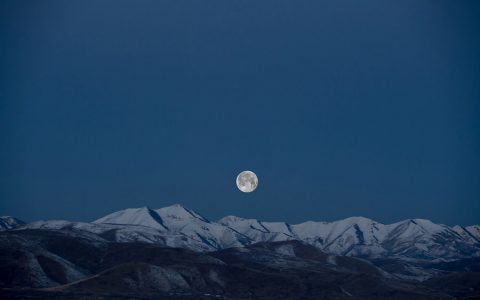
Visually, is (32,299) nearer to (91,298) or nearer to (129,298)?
(91,298)

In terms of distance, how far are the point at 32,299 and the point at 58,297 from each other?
807 cm

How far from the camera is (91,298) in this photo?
190250mm

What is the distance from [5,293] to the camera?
194125mm

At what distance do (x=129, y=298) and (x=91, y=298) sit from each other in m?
13.5

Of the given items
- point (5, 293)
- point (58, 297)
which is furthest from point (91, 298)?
point (5, 293)

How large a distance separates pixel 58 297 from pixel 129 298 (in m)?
22.2

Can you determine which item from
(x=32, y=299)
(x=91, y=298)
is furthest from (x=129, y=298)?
(x=32, y=299)

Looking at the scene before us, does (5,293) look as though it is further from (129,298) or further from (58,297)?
(129,298)

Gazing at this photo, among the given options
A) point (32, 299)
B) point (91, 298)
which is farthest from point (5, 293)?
point (91, 298)

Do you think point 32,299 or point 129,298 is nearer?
point 32,299

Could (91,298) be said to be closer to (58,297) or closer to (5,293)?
(58,297)

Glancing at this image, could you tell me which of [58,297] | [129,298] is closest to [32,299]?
[58,297]

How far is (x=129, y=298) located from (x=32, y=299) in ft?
98.6
